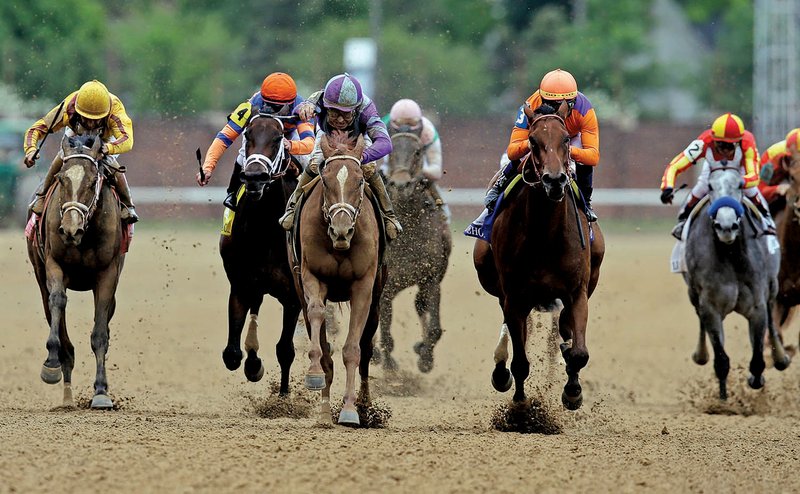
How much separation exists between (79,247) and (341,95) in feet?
7.97

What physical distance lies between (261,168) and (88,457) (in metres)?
2.98

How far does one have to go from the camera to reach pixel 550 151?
926cm

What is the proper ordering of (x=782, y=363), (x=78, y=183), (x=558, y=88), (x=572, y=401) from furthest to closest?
(x=782, y=363) → (x=572, y=401) → (x=78, y=183) → (x=558, y=88)

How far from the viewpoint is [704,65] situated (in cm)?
4566

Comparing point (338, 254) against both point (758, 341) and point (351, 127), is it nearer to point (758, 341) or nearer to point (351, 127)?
point (351, 127)

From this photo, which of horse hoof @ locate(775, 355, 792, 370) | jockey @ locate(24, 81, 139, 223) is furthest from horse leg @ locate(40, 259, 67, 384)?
horse hoof @ locate(775, 355, 792, 370)

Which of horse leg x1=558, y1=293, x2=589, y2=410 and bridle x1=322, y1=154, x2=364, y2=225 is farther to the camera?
horse leg x1=558, y1=293, x2=589, y2=410

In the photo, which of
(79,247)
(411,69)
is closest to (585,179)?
(79,247)

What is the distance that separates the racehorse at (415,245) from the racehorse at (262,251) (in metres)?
2.13

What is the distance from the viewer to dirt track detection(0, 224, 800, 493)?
A: 7723mm

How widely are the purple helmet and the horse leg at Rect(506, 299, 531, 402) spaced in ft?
6.14

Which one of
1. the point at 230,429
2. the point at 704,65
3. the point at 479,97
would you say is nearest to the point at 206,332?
the point at 230,429

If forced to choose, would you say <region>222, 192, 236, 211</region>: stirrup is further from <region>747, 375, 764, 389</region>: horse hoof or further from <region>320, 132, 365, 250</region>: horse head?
<region>747, 375, 764, 389</region>: horse hoof

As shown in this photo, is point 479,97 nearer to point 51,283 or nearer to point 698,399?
point 698,399
